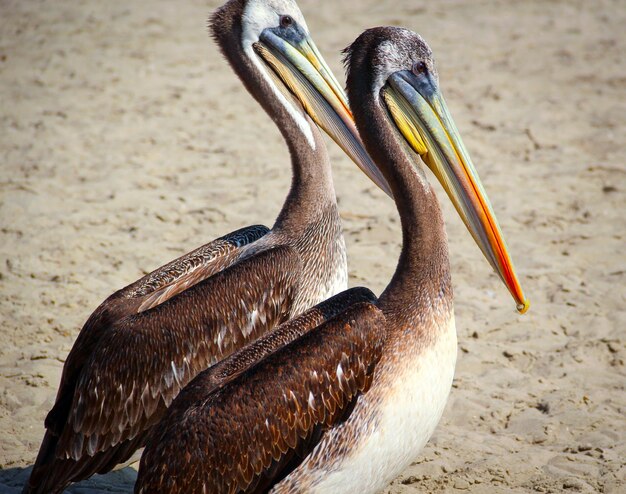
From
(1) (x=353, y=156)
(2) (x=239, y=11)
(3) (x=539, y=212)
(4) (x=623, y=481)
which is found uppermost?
(2) (x=239, y=11)

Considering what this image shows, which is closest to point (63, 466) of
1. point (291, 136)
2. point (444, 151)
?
point (291, 136)

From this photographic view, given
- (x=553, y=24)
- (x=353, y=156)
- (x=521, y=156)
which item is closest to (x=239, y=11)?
(x=353, y=156)

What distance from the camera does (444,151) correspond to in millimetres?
3428

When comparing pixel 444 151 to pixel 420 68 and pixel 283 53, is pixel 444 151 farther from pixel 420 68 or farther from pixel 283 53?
pixel 283 53

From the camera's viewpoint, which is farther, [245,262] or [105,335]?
[245,262]

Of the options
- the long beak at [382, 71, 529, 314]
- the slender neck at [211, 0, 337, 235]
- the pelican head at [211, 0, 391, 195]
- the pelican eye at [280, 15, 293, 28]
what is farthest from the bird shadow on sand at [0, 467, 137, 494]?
the pelican eye at [280, 15, 293, 28]

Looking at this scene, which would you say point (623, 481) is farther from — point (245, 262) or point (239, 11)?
point (239, 11)

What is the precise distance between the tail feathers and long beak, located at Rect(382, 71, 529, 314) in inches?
69.5

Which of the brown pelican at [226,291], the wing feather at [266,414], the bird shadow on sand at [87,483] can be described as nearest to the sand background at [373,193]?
the bird shadow on sand at [87,483]

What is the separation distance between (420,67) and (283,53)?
129 centimetres

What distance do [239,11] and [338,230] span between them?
52.1 inches

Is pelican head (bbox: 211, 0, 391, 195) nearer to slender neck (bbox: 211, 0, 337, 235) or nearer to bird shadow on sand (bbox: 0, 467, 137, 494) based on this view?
slender neck (bbox: 211, 0, 337, 235)

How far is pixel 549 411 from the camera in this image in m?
4.49

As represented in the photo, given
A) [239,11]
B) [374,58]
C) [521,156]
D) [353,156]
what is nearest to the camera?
[374,58]
